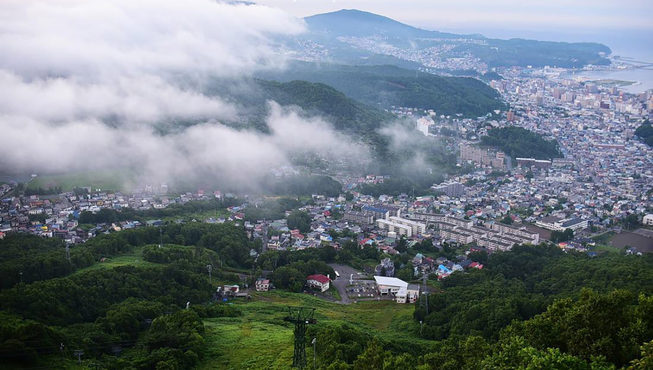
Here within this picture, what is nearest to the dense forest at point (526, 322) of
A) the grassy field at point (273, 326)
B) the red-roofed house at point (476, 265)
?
the red-roofed house at point (476, 265)

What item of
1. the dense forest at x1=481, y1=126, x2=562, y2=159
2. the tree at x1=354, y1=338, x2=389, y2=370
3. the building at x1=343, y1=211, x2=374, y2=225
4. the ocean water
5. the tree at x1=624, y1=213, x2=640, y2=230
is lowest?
the building at x1=343, y1=211, x2=374, y2=225

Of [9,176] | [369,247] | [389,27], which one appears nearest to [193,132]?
[9,176]

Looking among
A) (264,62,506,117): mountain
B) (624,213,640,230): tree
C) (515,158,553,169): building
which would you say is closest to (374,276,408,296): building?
(624,213,640,230): tree

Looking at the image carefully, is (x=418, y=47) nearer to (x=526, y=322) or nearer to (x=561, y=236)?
(x=561, y=236)

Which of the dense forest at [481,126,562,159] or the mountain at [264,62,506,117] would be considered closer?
the dense forest at [481,126,562,159]

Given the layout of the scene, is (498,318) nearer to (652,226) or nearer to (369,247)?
(369,247)

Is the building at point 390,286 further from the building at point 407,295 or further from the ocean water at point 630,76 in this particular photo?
the ocean water at point 630,76

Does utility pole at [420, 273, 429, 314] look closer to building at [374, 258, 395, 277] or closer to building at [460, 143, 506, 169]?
building at [374, 258, 395, 277]

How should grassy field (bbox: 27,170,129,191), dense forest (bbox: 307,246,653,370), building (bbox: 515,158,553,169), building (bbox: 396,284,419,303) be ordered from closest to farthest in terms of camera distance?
dense forest (bbox: 307,246,653,370) < building (bbox: 396,284,419,303) < grassy field (bbox: 27,170,129,191) < building (bbox: 515,158,553,169)
